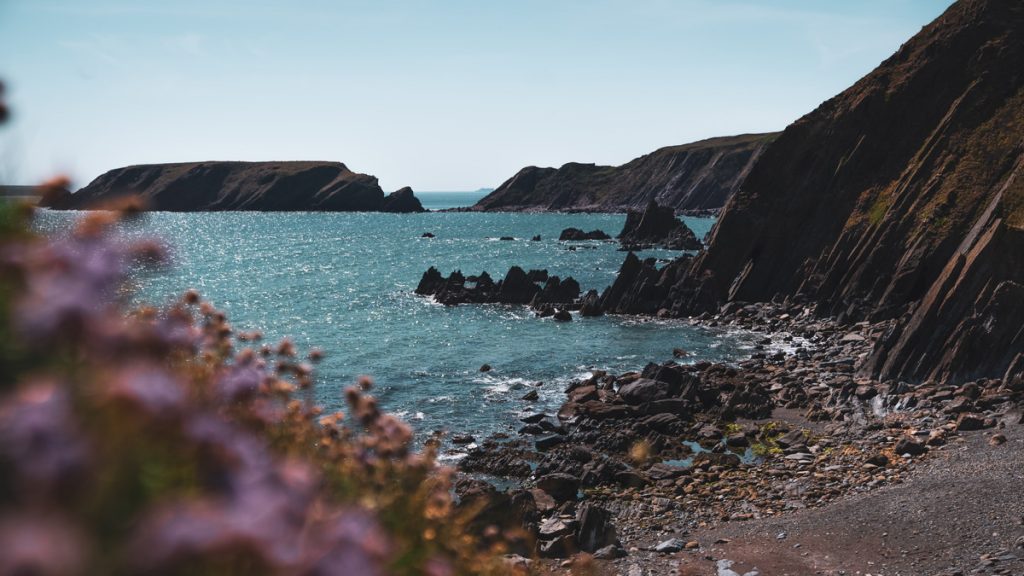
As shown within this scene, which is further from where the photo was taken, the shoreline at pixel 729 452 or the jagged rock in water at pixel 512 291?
the jagged rock in water at pixel 512 291

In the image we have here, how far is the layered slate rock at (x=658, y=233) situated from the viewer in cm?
12500

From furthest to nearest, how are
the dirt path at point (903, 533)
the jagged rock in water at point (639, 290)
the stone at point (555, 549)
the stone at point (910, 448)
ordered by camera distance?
1. the jagged rock in water at point (639, 290)
2. the stone at point (910, 448)
3. the stone at point (555, 549)
4. the dirt path at point (903, 533)

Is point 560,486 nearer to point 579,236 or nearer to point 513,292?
point 513,292

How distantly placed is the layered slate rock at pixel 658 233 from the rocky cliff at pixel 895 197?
2064 inches

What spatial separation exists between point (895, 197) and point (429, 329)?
3664 centimetres

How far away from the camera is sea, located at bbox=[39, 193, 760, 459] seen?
39.1m

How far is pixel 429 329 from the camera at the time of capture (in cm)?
6228

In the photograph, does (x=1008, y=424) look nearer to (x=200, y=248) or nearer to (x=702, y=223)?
(x=200, y=248)

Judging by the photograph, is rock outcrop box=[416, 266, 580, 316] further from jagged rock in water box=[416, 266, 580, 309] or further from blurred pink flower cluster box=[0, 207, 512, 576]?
blurred pink flower cluster box=[0, 207, 512, 576]

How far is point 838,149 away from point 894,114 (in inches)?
208

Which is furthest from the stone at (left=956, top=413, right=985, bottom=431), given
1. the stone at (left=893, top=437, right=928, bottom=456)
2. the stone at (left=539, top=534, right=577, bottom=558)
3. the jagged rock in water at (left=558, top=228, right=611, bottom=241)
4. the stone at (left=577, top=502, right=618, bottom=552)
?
the jagged rock in water at (left=558, top=228, right=611, bottom=241)

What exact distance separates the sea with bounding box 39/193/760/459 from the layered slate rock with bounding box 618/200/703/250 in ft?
20.1

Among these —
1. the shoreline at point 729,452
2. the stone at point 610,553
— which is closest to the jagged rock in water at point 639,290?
the shoreline at point 729,452

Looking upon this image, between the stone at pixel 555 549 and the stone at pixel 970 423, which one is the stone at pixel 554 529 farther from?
the stone at pixel 970 423
